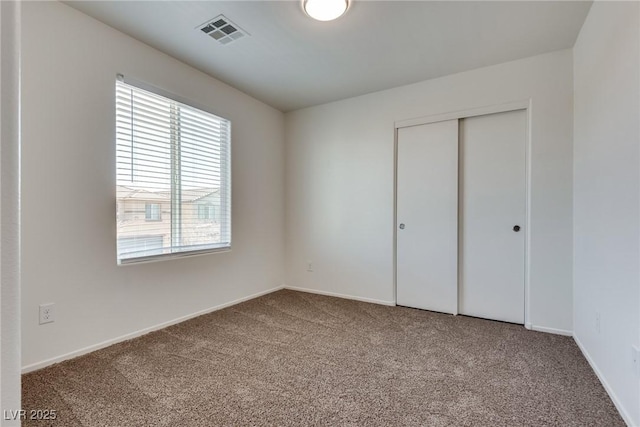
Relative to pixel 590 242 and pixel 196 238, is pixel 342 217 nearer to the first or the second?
pixel 196 238

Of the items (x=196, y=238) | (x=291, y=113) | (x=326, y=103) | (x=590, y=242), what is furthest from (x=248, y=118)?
(x=590, y=242)

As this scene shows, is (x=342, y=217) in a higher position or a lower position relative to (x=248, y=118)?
lower

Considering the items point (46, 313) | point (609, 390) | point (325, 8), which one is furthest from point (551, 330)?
point (46, 313)

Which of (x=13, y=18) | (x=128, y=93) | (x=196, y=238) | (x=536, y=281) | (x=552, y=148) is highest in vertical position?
(x=128, y=93)

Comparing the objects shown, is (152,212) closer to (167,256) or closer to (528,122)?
(167,256)

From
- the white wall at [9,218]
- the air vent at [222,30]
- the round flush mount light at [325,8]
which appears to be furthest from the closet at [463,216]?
the white wall at [9,218]

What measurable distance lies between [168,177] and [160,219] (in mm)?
394

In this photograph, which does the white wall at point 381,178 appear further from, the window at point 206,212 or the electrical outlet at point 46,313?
the electrical outlet at point 46,313

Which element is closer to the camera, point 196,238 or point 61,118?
point 61,118

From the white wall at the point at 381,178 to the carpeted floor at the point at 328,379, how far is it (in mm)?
753

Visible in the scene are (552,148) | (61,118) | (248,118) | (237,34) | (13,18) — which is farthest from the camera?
(248,118)

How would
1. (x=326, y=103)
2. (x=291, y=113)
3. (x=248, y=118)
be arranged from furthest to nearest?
(x=291, y=113), (x=326, y=103), (x=248, y=118)

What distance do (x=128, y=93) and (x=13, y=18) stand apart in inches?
87.9

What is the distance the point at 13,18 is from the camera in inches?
20.9
